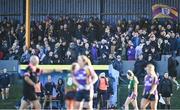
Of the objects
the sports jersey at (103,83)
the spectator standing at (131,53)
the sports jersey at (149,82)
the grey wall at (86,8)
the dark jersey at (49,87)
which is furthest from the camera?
the grey wall at (86,8)

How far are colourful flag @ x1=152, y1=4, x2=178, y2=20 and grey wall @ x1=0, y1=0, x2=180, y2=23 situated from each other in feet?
4.21

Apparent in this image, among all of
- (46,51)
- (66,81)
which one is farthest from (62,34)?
(66,81)

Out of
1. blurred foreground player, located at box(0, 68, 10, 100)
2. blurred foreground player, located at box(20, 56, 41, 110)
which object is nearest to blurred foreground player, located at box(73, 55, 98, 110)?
blurred foreground player, located at box(20, 56, 41, 110)

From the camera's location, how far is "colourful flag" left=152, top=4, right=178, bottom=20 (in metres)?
37.3

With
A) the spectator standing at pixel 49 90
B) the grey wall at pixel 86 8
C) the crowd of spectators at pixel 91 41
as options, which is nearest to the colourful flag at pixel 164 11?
the grey wall at pixel 86 8

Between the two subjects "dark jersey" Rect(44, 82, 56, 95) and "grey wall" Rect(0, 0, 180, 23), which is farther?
"grey wall" Rect(0, 0, 180, 23)

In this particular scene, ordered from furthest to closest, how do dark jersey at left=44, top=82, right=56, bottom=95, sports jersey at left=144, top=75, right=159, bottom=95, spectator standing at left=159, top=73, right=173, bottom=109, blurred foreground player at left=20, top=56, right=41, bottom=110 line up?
dark jersey at left=44, top=82, right=56, bottom=95, spectator standing at left=159, top=73, right=173, bottom=109, sports jersey at left=144, top=75, right=159, bottom=95, blurred foreground player at left=20, top=56, right=41, bottom=110

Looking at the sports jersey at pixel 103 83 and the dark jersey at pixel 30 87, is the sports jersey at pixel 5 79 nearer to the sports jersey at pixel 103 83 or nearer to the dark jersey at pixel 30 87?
the sports jersey at pixel 103 83

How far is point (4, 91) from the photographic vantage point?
29172 mm

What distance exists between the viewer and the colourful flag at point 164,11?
37.3 metres

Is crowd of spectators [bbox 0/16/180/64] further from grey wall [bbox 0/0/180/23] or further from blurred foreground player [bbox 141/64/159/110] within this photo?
blurred foreground player [bbox 141/64/159/110]

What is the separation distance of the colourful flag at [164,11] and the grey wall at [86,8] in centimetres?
128

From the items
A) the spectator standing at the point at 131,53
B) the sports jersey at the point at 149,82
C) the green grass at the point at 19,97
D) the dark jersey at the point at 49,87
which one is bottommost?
the green grass at the point at 19,97

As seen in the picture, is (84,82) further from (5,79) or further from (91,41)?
(91,41)
